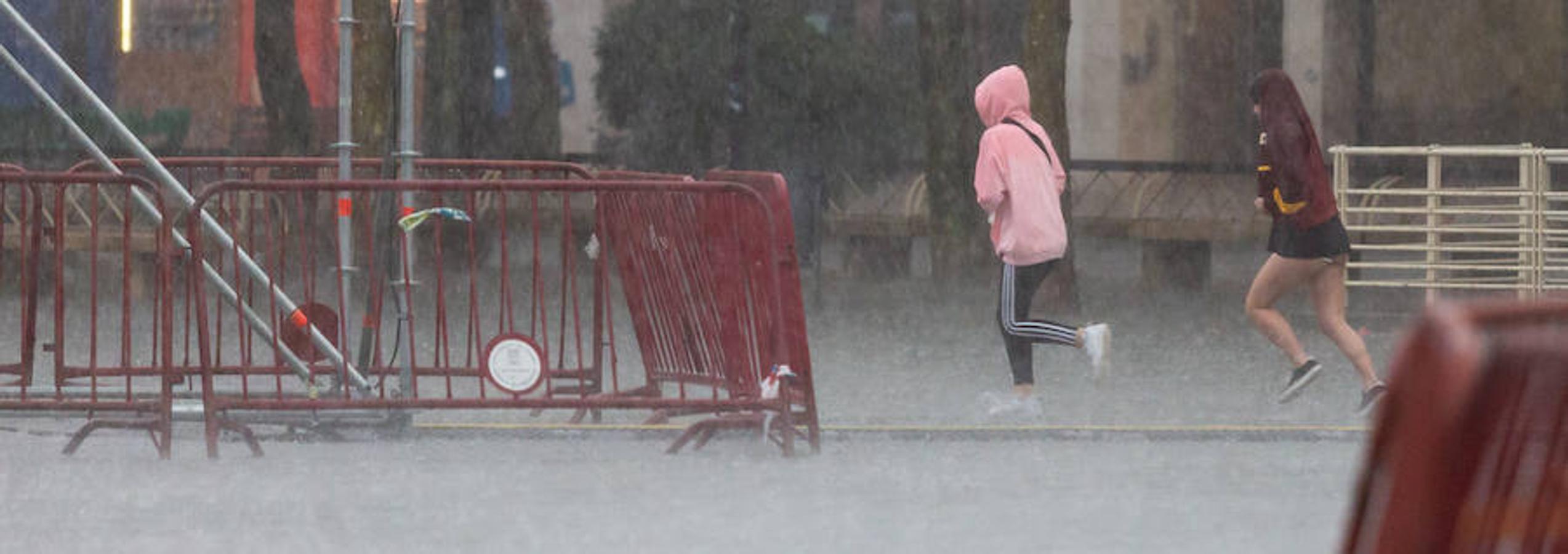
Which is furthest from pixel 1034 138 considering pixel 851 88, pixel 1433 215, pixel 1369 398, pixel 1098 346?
pixel 851 88

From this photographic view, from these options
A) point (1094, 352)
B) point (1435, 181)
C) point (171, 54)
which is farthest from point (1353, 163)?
point (1094, 352)

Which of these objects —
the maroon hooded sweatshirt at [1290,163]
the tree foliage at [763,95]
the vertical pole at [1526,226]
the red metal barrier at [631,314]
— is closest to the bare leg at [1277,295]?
the maroon hooded sweatshirt at [1290,163]

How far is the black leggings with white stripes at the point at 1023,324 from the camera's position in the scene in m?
10.4

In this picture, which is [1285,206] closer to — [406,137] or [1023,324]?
[1023,324]

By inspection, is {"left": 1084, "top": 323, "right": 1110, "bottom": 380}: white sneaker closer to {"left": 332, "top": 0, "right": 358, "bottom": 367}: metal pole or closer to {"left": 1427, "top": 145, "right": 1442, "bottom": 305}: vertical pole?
{"left": 332, "top": 0, "right": 358, "bottom": 367}: metal pole

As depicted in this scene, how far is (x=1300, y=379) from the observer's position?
10562mm

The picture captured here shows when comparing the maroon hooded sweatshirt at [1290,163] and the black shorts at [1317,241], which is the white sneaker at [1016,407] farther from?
the maroon hooded sweatshirt at [1290,163]

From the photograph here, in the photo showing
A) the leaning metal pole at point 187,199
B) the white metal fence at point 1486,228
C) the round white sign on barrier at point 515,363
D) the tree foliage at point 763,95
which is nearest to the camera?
the round white sign on barrier at point 515,363

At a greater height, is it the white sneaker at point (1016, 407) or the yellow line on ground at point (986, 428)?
the white sneaker at point (1016, 407)

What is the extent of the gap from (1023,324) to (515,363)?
7.50 feet

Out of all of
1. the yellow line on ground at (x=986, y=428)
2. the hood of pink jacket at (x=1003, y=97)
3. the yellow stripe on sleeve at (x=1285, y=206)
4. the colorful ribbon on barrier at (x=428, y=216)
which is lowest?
the yellow line on ground at (x=986, y=428)

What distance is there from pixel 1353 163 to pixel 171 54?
445 inches

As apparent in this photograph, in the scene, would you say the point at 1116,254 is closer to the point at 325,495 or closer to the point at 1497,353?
the point at 325,495

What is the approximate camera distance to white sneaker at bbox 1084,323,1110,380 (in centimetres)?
1045
